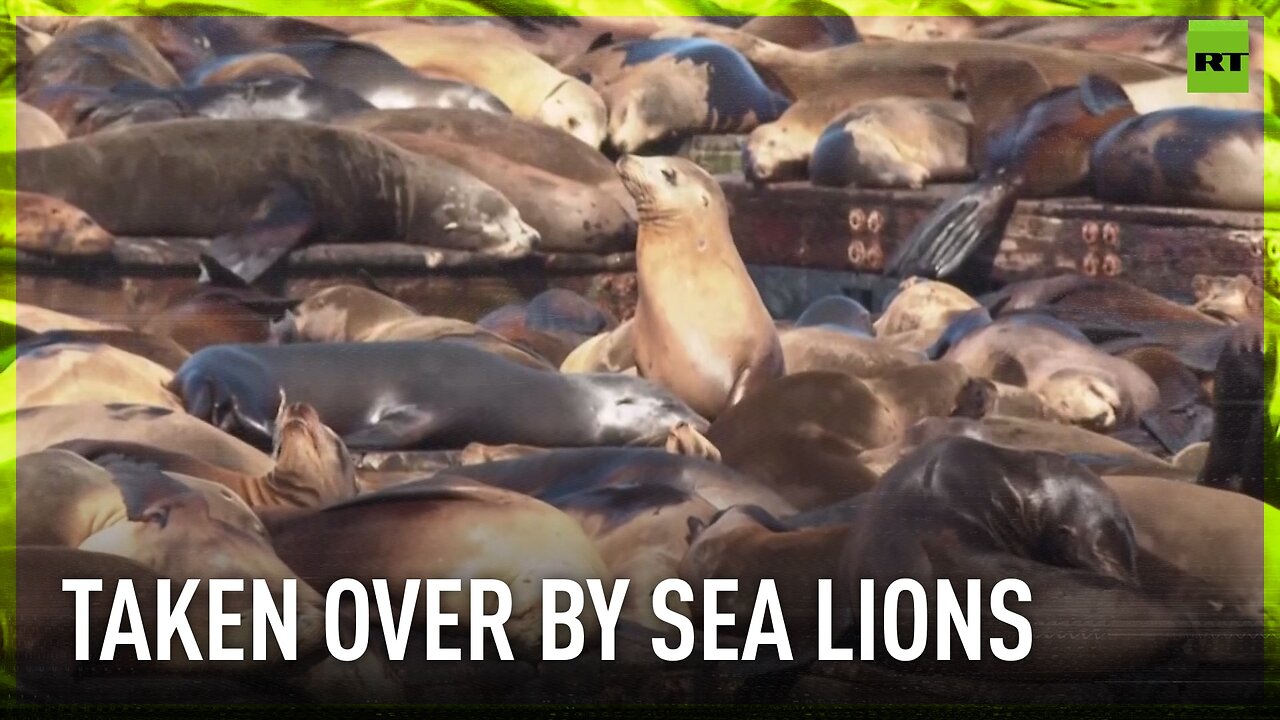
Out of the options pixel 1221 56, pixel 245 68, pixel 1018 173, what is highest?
pixel 245 68

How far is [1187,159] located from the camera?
4.70 meters

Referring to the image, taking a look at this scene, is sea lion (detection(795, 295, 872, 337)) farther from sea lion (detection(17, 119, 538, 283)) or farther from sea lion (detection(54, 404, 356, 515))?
sea lion (detection(54, 404, 356, 515))

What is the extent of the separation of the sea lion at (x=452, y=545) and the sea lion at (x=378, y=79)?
1.06 meters

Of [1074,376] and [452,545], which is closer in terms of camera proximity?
[452,545]

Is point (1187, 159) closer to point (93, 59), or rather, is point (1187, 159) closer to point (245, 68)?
point (245, 68)

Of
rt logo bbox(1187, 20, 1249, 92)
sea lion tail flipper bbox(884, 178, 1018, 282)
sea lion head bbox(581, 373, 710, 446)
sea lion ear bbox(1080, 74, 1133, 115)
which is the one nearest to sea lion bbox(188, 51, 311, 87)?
sea lion head bbox(581, 373, 710, 446)

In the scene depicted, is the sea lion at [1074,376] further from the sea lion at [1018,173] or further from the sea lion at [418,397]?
the sea lion at [418,397]

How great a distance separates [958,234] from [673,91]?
789 millimetres

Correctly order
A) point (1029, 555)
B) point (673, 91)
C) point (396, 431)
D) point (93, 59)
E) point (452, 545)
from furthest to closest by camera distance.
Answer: point (673, 91), point (93, 59), point (396, 431), point (1029, 555), point (452, 545)

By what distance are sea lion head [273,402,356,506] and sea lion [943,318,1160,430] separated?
1.61m

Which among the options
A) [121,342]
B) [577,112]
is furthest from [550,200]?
[121,342]

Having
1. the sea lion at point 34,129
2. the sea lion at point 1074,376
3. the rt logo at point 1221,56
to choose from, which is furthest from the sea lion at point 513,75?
the rt logo at point 1221,56

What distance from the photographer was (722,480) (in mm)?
4500

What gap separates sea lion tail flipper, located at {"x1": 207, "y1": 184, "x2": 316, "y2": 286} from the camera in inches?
183
